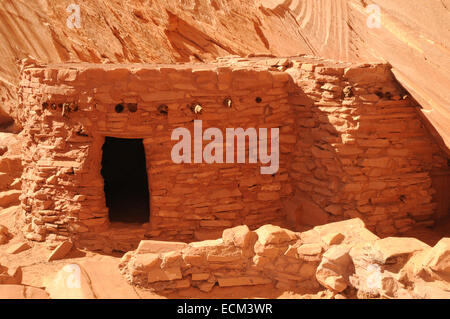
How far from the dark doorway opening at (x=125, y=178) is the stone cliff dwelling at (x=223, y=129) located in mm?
571

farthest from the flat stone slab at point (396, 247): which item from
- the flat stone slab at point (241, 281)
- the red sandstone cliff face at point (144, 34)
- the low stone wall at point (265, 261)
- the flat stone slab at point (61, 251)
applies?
the flat stone slab at point (61, 251)

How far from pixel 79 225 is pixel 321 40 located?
3.57 metres

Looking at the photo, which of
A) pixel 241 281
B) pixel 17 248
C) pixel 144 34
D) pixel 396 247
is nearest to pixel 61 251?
pixel 17 248

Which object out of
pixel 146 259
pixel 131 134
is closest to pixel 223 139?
pixel 131 134

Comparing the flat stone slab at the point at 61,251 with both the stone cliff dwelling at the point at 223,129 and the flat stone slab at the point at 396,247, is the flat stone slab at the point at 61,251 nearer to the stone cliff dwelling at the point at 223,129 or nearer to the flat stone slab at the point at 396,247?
the stone cliff dwelling at the point at 223,129

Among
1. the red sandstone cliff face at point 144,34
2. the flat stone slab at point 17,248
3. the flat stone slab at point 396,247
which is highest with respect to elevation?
the red sandstone cliff face at point 144,34

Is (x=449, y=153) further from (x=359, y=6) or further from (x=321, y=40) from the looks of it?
(x=359, y=6)

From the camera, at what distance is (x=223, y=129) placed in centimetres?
636

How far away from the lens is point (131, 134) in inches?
241

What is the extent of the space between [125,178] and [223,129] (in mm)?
2745

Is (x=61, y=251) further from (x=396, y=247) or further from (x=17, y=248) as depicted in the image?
(x=396, y=247)

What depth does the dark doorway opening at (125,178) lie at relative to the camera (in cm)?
728

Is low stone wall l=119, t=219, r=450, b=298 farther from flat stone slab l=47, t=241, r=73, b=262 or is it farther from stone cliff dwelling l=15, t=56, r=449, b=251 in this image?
flat stone slab l=47, t=241, r=73, b=262

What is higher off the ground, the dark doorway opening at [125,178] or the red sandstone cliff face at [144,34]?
the red sandstone cliff face at [144,34]
